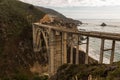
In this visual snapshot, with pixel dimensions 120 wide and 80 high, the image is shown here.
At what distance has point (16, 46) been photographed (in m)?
74.0

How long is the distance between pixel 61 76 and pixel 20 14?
233 ft

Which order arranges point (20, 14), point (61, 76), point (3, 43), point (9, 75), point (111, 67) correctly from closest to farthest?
point (111, 67), point (61, 76), point (9, 75), point (3, 43), point (20, 14)

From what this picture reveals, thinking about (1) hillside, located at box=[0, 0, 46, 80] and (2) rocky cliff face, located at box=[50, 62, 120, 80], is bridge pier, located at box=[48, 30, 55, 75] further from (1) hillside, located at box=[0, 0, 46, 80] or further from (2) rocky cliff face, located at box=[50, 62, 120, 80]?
(2) rocky cliff face, located at box=[50, 62, 120, 80]

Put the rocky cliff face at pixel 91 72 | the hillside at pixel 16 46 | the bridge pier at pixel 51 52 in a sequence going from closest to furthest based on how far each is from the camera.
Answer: the rocky cliff face at pixel 91 72, the bridge pier at pixel 51 52, the hillside at pixel 16 46

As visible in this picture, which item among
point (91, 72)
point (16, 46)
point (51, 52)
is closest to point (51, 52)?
point (51, 52)

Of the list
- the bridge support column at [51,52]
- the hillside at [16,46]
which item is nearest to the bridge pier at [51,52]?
the bridge support column at [51,52]

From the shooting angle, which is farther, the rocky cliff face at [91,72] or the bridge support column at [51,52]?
the bridge support column at [51,52]

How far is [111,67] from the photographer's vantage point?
19.8m

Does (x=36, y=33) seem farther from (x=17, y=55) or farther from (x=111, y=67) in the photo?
(x=111, y=67)

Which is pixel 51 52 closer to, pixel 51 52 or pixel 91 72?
pixel 51 52

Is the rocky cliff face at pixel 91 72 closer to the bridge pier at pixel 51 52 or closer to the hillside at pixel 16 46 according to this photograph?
the bridge pier at pixel 51 52

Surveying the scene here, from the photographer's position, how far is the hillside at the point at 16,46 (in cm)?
6581

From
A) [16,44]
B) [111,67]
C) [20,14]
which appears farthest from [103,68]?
[20,14]

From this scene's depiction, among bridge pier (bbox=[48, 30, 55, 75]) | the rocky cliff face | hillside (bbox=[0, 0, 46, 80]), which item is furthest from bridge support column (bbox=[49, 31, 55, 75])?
the rocky cliff face
